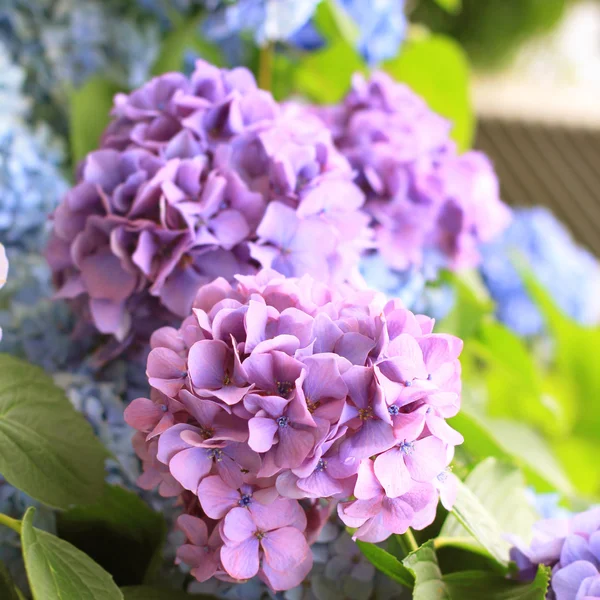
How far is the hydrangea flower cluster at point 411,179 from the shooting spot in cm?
40

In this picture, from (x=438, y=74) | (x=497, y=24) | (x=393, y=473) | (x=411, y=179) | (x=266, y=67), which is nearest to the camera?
(x=393, y=473)

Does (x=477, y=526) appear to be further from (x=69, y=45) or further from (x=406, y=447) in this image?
(x=69, y=45)

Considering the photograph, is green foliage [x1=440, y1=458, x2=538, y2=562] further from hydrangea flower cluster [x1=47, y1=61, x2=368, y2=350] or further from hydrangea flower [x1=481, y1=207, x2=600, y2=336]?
hydrangea flower [x1=481, y1=207, x2=600, y2=336]

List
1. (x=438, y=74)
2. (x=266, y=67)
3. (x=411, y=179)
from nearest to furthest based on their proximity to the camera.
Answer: (x=411, y=179), (x=266, y=67), (x=438, y=74)

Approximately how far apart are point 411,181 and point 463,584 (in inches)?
8.3

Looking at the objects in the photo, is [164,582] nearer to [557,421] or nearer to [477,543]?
[477,543]

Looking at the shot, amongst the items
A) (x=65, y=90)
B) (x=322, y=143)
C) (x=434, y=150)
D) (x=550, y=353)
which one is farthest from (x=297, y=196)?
(x=550, y=353)

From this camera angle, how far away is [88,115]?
1.62 feet

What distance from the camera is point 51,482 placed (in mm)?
281

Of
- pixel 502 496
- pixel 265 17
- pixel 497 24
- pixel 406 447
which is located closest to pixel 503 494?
pixel 502 496

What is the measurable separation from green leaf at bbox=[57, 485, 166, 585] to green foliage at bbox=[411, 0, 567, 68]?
199cm

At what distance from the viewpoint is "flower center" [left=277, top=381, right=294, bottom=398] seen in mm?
239

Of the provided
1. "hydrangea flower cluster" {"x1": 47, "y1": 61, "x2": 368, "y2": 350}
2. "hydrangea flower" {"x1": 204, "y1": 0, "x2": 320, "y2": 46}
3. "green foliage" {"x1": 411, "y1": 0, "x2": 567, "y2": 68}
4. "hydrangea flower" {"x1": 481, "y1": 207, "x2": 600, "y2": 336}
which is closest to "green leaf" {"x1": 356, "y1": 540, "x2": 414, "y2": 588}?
"hydrangea flower cluster" {"x1": 47, "y1": 61, "x2": 368, "y2": 350}

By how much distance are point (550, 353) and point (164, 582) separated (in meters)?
0.50
